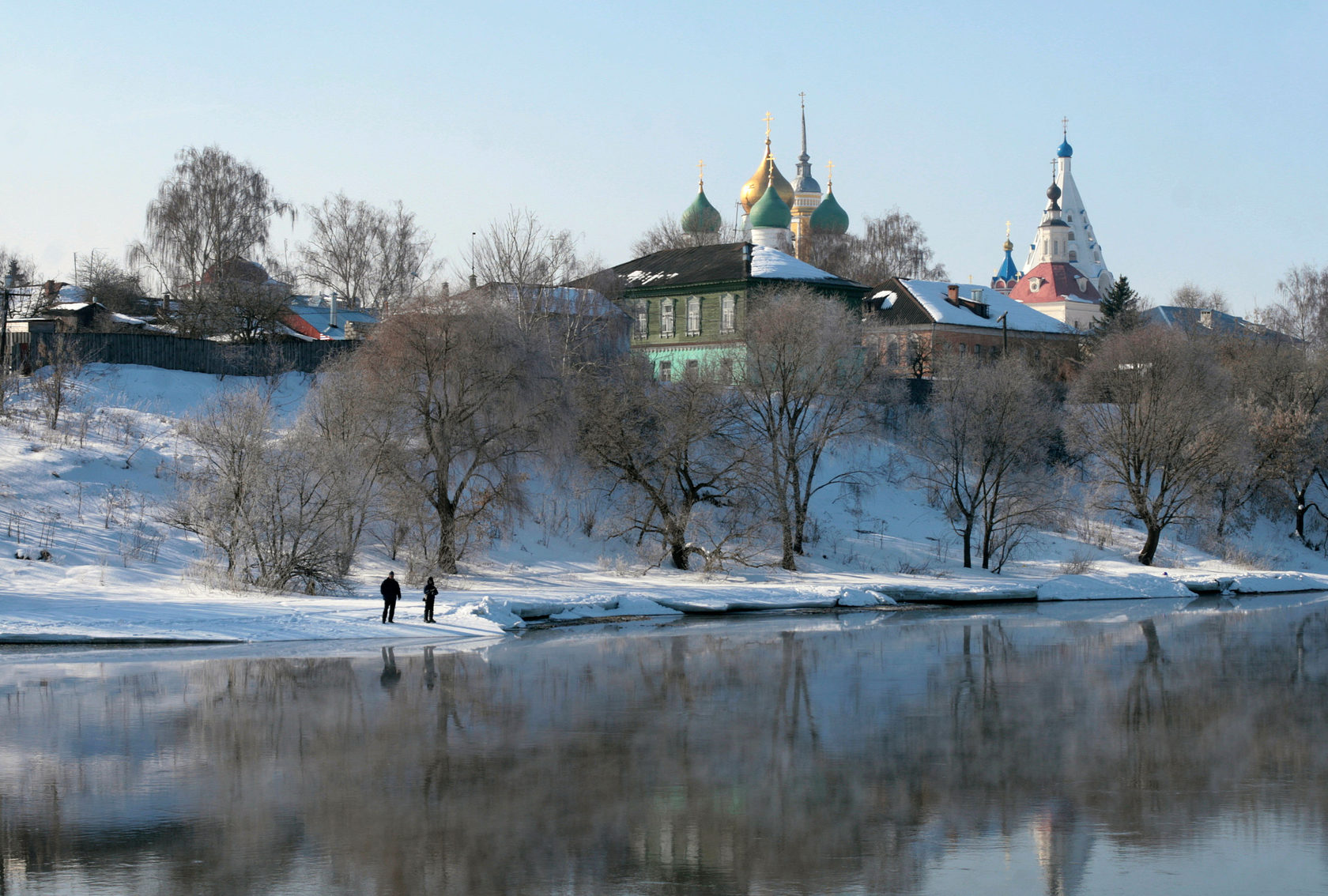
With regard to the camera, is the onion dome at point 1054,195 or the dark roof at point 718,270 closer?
the dark roof at point 718,270

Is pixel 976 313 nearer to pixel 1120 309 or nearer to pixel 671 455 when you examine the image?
pixel 1120 309

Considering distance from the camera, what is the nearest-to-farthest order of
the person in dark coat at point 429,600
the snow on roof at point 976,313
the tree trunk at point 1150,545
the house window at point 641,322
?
the person in dark coat at point 429,600 < the tree trunk at point 1150,545 < the house window at point 641,322 < the snow on roof at point 976,313

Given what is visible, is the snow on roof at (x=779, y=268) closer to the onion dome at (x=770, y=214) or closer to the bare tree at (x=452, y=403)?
the onion dome at (x=770, y=214)

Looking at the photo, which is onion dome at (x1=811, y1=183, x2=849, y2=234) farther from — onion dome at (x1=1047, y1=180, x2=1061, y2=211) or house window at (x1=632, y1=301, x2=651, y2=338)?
house window at (x1=632, y1=301, x2=651, y2=338)

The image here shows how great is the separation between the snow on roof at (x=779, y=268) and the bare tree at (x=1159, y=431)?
46.3ft

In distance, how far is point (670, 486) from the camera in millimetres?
42531

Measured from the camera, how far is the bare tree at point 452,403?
37.5m

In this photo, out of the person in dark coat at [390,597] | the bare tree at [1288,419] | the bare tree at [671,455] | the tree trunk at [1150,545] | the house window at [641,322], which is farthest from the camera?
the house window at [641,322]

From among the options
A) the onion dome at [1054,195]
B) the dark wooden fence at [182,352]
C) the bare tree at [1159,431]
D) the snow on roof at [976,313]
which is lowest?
the bare tree at [1159,431]

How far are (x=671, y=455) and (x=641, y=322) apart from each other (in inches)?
1049

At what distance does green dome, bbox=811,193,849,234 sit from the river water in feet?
247

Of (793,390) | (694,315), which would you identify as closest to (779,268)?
(694,315)

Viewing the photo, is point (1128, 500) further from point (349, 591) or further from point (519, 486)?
point (349, 591)

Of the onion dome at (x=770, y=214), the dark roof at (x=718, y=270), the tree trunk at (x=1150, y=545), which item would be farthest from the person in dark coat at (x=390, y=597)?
the onion dome at (x=770, y=214)
